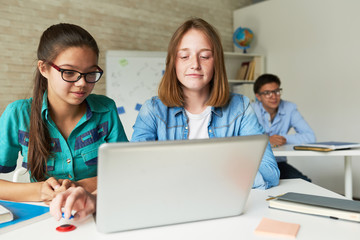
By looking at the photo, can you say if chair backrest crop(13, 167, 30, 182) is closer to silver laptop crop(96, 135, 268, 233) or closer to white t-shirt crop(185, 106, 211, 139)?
white t-shirt crop(185, 106, 211, 139)

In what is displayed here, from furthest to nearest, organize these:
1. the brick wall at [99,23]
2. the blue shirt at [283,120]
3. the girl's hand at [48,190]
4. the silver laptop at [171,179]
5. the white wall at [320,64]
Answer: the white wall at [320,64] → the brick wall at [99,23] → the blue shirt at [283,120] → the girl's hand at [48,190] → the silver laptop at [171,179]

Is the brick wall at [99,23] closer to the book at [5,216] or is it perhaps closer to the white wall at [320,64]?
the white wall at [320,64]

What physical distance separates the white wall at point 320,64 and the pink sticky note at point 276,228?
3.79m

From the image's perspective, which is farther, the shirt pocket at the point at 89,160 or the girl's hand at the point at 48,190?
the shirt pocket at the point at 89,160

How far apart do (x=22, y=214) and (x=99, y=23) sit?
3.67 meters

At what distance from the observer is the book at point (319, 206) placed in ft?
2.93

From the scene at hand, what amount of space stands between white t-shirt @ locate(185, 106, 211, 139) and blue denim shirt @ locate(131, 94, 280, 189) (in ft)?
0.09

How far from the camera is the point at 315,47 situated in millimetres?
4664

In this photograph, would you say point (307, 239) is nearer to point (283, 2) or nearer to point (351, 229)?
point (351, 229)

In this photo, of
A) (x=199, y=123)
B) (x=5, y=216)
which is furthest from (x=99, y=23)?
(x=5, y=216)

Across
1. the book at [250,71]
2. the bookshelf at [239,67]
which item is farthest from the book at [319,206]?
the book at [250,71]

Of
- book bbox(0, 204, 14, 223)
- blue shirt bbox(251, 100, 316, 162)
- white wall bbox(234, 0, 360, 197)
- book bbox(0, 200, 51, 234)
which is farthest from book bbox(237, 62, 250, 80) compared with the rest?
book bbox(0, 204, 14, 223)

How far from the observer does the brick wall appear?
366 centimetres

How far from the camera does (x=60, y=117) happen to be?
59.3 inches
